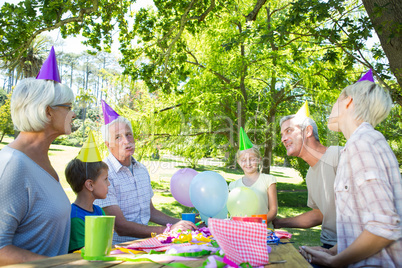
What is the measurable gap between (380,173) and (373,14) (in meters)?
2.73

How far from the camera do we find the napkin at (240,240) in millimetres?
1369

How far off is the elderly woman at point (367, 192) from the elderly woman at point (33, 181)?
149 cm

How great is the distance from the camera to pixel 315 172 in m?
2.93

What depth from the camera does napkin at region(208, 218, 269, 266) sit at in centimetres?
137

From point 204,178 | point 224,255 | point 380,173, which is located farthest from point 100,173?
point 380,173

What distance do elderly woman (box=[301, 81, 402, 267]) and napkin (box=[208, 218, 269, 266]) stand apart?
538 mm

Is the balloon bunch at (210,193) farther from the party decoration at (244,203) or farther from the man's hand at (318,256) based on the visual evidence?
the man's hand at (318,256)

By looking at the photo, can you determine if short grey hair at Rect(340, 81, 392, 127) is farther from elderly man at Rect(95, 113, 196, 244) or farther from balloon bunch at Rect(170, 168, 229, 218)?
elderly man at Rect(95, 113, 196, 244)

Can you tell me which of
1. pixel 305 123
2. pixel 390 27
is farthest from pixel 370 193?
pixel 390 27

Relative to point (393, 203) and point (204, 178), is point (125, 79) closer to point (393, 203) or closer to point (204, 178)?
point (204, 178)

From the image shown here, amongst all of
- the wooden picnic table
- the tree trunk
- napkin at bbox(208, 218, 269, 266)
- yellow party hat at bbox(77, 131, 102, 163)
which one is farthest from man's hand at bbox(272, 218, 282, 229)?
the tree trunk

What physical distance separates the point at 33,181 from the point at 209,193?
1432mm

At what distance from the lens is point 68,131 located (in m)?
2.02

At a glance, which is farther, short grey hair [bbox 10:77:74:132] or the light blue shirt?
short grey hair [bbox 10:77:74:132]
